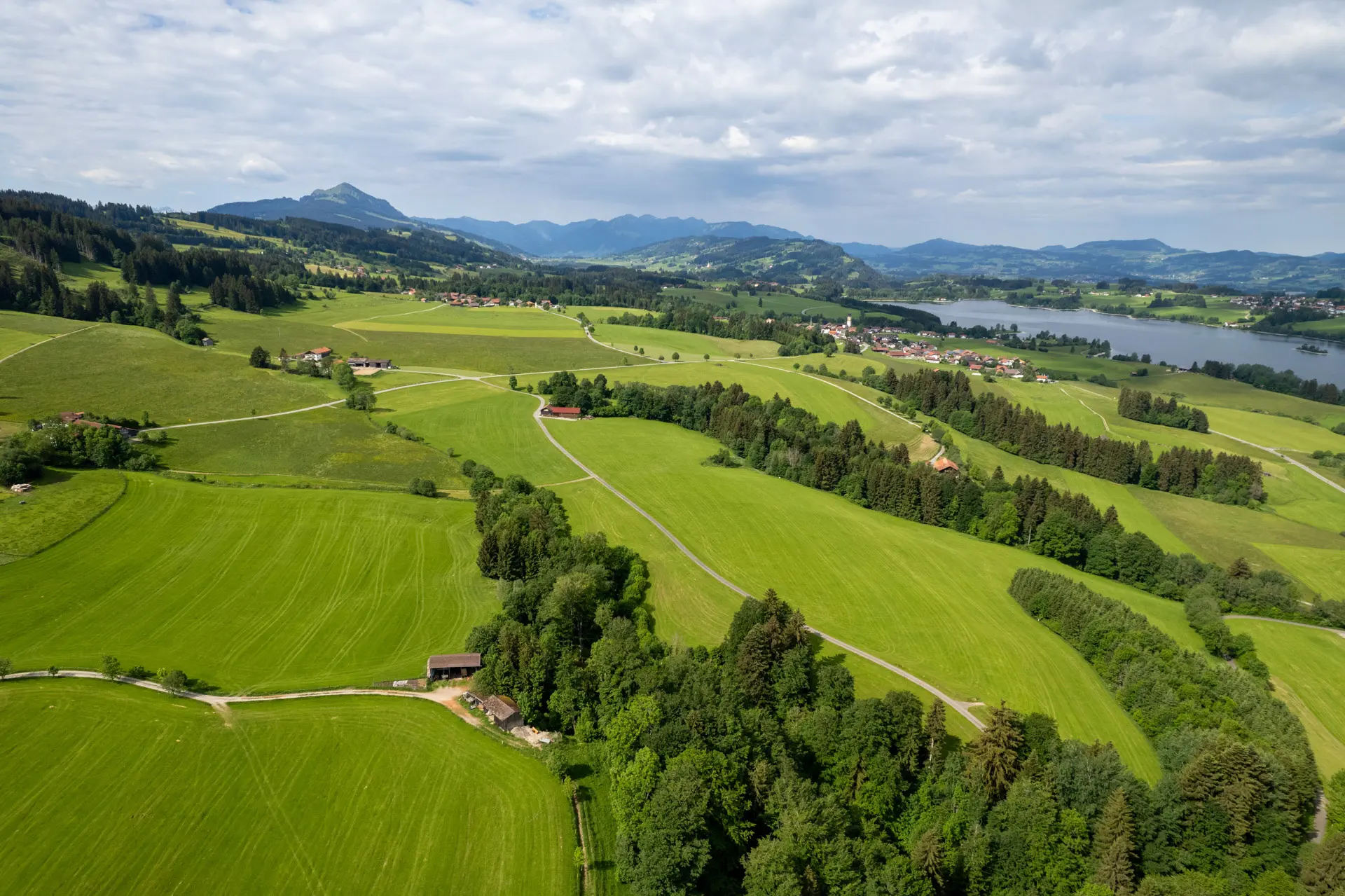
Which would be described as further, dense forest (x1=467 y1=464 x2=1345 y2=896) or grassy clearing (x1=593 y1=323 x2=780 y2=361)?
grassy clearing (x1=593 y1=323 x2=780 y2=361)

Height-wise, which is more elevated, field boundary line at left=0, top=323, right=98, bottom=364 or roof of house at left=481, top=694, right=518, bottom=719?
field boundary line at left=0, top=323, right=98, bottom=364

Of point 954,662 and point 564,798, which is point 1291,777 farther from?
point 564,798

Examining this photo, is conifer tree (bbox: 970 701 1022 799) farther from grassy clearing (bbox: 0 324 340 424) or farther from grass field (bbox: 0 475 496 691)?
grassy clearing (bbox: 0 324 340 424)

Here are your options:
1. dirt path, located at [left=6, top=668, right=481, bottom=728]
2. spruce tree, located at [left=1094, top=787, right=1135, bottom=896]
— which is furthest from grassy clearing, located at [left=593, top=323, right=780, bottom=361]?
spruce tree, located at [left=1094, top=787, right=1135, bottom=896]

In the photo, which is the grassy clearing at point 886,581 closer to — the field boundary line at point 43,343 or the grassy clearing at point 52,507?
the grassy clearing at point 52,507

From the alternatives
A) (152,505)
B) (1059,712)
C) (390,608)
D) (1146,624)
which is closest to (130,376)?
(152,505)
